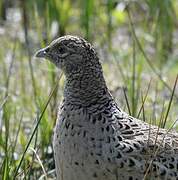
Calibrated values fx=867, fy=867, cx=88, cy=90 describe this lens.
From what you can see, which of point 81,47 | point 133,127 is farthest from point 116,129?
point 81,47

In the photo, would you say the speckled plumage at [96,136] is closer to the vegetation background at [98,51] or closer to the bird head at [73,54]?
the bird head at [73,54]

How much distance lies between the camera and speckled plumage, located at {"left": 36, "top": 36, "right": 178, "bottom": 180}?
471cm

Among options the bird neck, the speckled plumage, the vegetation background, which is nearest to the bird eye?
the speckled plumage

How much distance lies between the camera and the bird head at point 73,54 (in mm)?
4941

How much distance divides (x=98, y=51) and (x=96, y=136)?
3.83 m

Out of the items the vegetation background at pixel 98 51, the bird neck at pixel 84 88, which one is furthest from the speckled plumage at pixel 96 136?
the vegetation background at pixel 98 51

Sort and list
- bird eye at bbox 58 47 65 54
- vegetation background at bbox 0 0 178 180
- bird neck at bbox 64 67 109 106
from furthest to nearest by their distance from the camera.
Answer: vegetation background at bbox 0 0 178 180 < bird eye at bbox 58 47 65 54 < bird neck at bbox 64 67 109 106

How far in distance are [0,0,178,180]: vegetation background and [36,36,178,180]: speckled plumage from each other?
1192 millimetres

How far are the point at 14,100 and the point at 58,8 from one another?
141 cm

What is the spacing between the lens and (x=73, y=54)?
4.98 meters

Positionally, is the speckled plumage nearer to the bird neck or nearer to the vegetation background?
the bird neck

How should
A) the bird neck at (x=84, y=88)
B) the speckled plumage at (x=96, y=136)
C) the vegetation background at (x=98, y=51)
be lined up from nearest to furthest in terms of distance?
the speckled plumage at (x=96, y=136) < the bird neck at (x=84, y=88) < the vegetation background at (x=98, y=51)

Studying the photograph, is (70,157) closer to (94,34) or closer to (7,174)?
Answer: (7,174)

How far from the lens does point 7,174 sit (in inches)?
192
